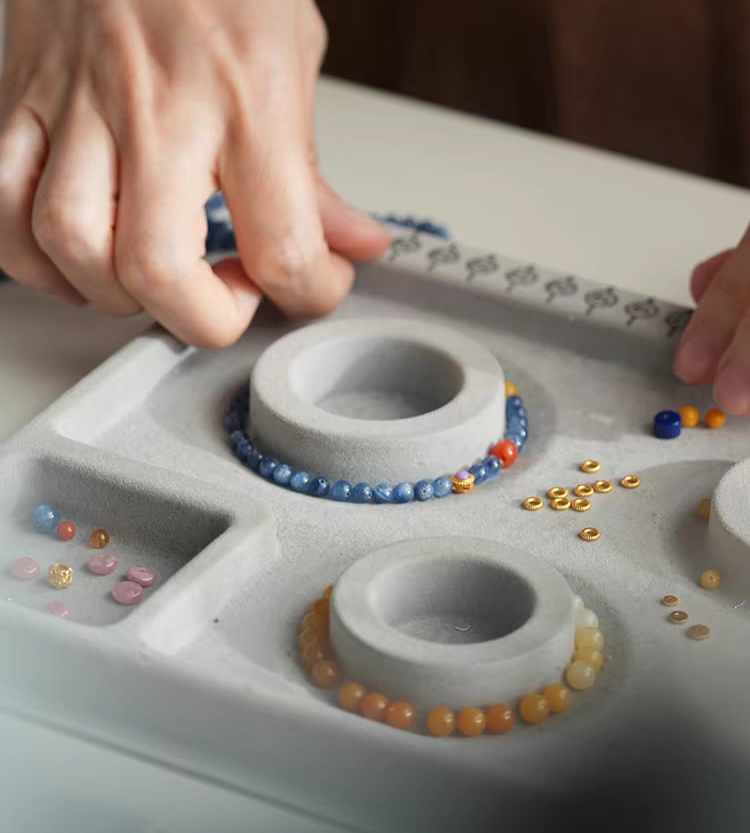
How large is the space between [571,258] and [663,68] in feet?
1.57

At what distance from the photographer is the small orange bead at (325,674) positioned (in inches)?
21.6

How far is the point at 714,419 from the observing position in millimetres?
731

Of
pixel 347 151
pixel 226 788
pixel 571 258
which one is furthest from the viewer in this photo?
pixel 347 151

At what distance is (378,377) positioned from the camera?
0.78 m

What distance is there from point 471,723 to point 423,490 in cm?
18

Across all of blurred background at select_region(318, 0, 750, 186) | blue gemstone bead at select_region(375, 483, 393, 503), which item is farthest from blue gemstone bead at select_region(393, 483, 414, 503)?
blurred background at select_region(318, 0, 750, 186)

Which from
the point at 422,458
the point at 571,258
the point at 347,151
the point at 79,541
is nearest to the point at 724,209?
the point at 571,258

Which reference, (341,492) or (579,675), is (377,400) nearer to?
(341,492)

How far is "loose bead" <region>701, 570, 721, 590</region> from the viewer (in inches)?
24.2

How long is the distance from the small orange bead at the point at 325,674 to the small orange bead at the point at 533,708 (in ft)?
0.26

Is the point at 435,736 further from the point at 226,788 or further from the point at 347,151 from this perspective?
the point at 347,151


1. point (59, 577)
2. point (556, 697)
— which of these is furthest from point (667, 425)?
point (59, 577)

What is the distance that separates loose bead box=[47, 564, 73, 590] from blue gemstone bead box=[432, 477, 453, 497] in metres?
0.19

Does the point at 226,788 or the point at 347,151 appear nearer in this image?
the point at 226,788
